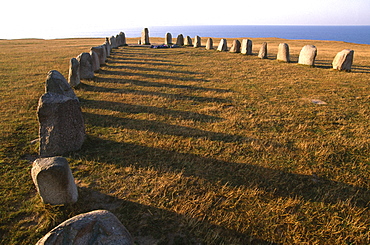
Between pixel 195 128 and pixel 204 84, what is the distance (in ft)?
17.2

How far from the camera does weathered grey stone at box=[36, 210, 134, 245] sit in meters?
2.07

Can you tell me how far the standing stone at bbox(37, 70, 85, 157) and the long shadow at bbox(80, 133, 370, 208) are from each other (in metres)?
0.38

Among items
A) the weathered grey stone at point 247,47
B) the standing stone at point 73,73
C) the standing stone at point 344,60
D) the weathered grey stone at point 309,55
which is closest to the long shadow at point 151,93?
the standing stone at point 73,73

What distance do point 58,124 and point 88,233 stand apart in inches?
136

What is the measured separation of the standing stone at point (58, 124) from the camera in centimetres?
482

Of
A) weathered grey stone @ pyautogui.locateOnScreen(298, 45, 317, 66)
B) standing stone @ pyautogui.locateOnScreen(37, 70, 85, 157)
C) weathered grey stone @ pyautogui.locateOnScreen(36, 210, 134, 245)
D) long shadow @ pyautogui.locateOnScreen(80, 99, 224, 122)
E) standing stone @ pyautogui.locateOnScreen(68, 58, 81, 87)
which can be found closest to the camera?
weathered grey stone @ pyautogui.locateOnScreen(36, 210, 134, 245)

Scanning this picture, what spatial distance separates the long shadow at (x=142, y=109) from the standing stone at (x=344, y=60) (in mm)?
11467

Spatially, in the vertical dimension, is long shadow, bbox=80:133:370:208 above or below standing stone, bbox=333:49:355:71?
below

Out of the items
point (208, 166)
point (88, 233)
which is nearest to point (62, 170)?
point (88, 233)

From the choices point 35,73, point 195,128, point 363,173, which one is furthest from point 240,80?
point 35,73

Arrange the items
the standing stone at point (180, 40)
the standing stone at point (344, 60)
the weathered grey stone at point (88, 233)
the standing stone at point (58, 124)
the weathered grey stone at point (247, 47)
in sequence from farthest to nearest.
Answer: the standing stone at point (180, 40) → the weathered grey stone at point (247, 47) → the standing stone at point (344, 60) → the standing stone at point (58, 124) → the weathered grey stone at point (88, 233)

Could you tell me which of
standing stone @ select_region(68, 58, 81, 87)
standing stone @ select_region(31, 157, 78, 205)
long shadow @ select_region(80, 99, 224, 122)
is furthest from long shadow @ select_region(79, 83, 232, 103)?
standing stone @ select_region(31, 157, 78, 205)

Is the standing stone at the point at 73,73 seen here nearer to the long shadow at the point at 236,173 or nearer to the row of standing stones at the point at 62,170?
the row of standing stones at the point at 62,170

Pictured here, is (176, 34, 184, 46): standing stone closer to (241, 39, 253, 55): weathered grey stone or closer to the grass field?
(241, 39, 253, 55): weathered grey stone
